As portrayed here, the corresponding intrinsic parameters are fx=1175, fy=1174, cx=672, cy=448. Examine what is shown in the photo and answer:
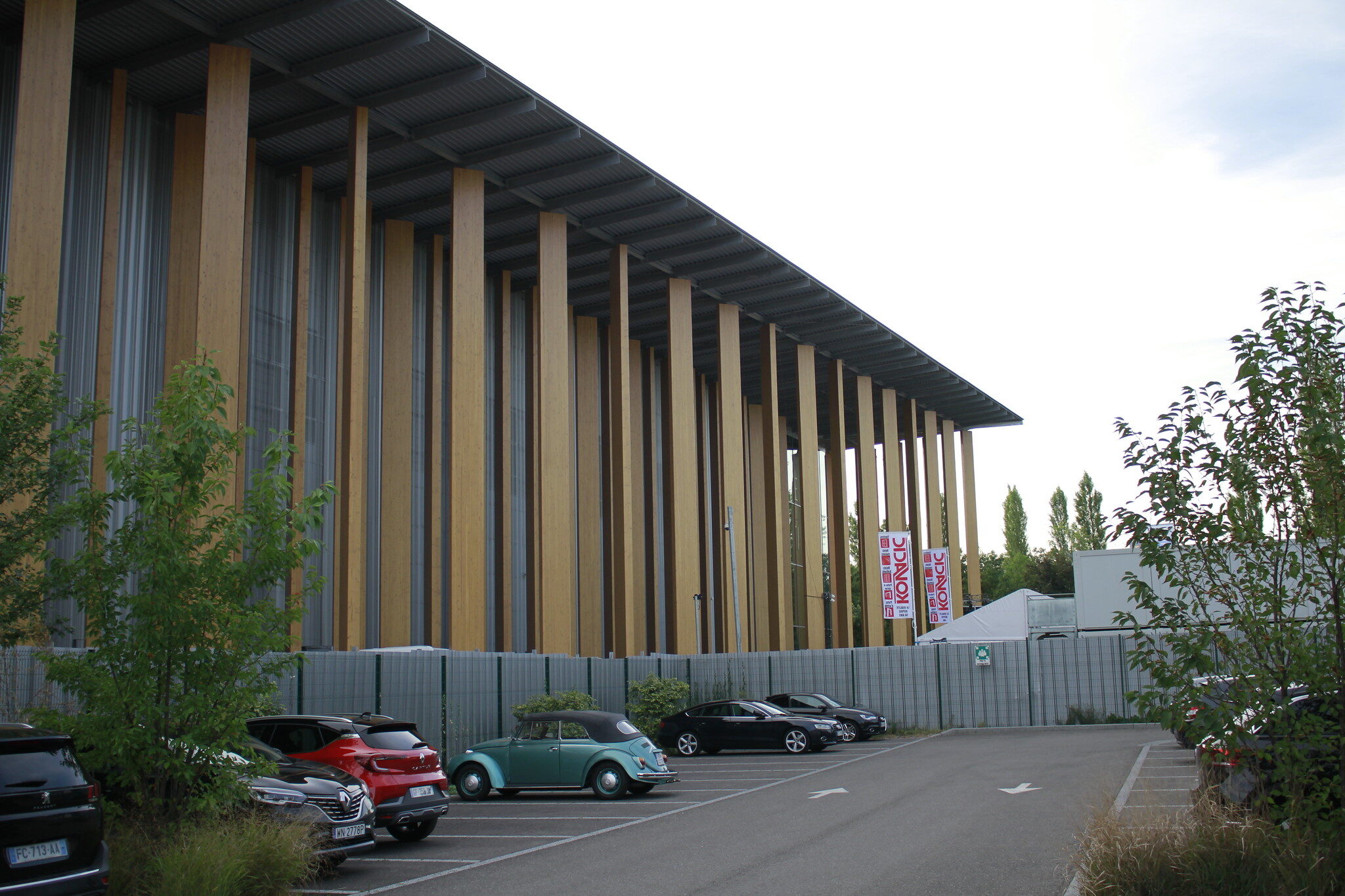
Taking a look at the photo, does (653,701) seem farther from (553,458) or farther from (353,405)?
(353,405)

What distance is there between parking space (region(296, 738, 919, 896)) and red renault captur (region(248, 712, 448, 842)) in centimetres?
40

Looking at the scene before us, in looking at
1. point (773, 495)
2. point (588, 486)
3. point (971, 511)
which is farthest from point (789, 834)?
point (971, 511)

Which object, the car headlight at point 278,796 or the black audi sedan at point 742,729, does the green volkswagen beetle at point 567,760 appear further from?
the black audi sedan at point 742,729

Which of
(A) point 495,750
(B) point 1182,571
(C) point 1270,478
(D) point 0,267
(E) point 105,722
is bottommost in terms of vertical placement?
(A) point 495,750

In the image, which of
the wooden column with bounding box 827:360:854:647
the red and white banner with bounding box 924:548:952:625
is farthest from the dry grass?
the red and white banner with bounding box 924:548:952:625

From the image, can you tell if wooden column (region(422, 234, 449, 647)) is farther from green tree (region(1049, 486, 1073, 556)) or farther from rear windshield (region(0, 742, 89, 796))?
green tree (region(1049, 486, 1073, 556))

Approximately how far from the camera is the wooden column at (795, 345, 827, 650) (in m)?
44.7

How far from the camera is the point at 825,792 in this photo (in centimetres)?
1833

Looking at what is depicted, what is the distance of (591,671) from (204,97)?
1605 centimetres

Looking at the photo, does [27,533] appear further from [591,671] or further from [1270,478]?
[591,671]

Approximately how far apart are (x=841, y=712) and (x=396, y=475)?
513 inches

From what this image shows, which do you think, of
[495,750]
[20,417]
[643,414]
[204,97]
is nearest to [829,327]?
[643,414]

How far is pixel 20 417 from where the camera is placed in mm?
11758

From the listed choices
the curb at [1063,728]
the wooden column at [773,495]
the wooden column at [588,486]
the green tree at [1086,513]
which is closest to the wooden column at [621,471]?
the wooden column at [588,486]
